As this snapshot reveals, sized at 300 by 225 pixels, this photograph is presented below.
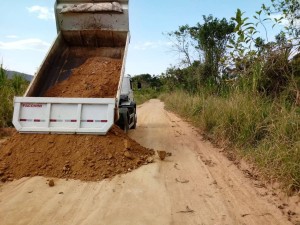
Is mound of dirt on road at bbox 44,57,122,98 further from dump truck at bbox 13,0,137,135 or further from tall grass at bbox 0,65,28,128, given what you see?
tall grass at bbox 0,65,28,128

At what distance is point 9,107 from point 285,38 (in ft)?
27.6

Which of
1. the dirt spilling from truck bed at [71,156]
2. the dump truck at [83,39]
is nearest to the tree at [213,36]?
the dump truck at [83,39]

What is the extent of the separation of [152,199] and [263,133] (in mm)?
3023

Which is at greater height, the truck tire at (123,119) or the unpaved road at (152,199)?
the truck tire at (123,119)

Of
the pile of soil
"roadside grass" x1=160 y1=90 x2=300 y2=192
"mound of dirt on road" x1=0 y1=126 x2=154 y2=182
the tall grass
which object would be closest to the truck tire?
"roadside grass" x1=160 y1=90 x2=300 y2=192

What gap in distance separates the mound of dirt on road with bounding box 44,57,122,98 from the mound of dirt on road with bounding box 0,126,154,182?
1.63 meters

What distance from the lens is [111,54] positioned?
1051 centimetres

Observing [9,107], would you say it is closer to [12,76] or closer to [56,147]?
[12,76]

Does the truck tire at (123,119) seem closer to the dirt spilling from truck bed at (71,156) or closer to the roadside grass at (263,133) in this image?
the dirt spilling from truck bed at (71,156)

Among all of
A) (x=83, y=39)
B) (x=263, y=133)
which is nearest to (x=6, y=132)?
(x=83, y=39)

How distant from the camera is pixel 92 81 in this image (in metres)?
8.93

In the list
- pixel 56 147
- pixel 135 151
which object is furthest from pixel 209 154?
pixel 56 147

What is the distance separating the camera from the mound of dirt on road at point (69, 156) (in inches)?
241

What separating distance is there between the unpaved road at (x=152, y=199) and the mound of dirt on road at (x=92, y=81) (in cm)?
271
